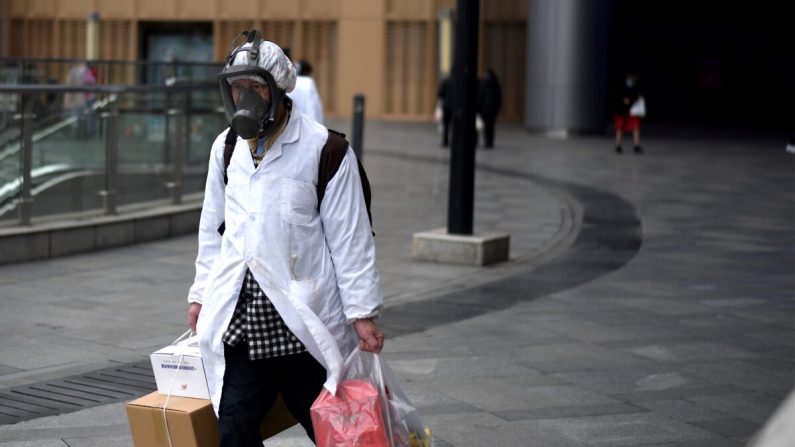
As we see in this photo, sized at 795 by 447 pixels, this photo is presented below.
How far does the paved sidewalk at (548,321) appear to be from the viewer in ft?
18.6

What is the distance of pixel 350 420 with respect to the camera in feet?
11.8

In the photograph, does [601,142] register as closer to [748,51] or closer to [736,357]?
[748,51]

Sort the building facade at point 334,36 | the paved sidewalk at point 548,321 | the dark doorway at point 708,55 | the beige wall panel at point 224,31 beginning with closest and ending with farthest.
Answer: the paved sidewalk at point 548,321 → the building facade at point 334,36 → the beige wall panel at point 224,31 → the dark doorway at point 708,55

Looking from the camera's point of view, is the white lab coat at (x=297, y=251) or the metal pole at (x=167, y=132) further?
the metal pole at (x=167, y=132)

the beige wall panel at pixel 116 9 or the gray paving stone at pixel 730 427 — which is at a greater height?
the beige wall panel at pixel 116 9

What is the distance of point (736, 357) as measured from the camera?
23.2 feet

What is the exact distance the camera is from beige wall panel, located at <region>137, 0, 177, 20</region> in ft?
111

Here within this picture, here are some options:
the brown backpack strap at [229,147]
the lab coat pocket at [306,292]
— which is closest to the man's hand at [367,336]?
the lab coat pocket at [306,292]

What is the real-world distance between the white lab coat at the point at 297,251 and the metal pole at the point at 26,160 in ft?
22.2

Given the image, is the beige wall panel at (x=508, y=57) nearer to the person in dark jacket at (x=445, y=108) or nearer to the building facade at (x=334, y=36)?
the building facade at (x=334, y=36)

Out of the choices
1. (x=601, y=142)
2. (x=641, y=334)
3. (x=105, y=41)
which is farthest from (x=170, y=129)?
(x=105, y=41)

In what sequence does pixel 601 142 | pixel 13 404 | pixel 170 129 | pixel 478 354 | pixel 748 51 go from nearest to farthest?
pixel 13 404 < pixel 478 354 < pixel 170 129 < pixel 601 142 < pixel 748 51

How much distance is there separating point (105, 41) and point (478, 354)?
29569 mm

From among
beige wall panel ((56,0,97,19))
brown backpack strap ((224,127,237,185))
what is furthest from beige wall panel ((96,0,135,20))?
brown backpack strap ((224,127,237,185))
